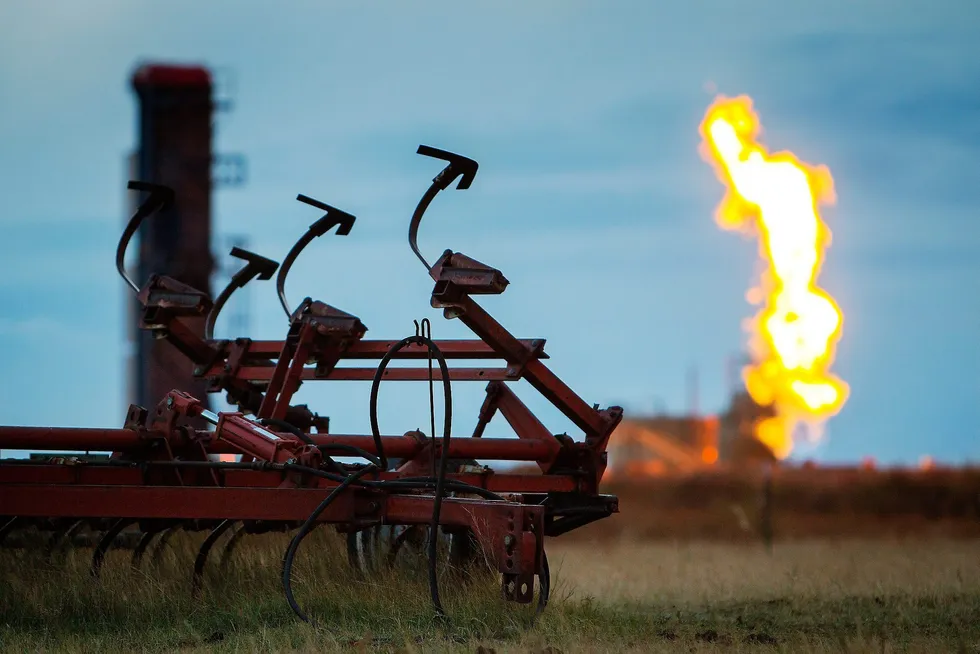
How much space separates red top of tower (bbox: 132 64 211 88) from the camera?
26.8 m

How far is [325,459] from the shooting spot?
7281 millimetres

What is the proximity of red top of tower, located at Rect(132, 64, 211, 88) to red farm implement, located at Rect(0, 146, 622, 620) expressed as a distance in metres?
16.6

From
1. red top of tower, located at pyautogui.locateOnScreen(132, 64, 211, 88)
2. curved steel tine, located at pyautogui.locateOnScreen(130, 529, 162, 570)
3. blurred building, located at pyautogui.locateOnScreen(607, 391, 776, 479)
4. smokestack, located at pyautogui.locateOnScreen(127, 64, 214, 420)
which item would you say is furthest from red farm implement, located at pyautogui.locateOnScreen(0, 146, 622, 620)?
blurred building, located at pyautogui.locateOnScreen(607, 391, 776, 479)

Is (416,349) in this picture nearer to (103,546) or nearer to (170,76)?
(103,546)

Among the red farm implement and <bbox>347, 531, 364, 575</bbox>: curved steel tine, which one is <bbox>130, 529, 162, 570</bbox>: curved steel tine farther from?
<bbox>347, 531, 364, 575</bbox>: curved steel tine

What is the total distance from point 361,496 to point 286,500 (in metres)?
0.39

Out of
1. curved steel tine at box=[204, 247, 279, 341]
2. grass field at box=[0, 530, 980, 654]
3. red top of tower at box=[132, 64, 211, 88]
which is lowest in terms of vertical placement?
grass field at box=[0, 530, 980, 654]

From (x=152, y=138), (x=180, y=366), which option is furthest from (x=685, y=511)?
(x=152, y=138)

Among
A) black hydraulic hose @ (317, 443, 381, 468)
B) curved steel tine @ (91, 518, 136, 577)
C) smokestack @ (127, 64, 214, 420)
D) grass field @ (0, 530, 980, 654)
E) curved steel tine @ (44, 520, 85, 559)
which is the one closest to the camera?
grass field @ (0, 530, 980, 654)

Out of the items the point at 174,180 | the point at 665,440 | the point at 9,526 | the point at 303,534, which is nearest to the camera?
the point at 303,534

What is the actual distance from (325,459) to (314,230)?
3.93 meters

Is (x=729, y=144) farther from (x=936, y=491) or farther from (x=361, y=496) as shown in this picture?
(x=361, y=496)

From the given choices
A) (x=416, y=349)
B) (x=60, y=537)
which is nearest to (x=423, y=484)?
(x=416, y=349)

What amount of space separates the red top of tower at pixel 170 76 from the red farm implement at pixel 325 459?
16.6 m
